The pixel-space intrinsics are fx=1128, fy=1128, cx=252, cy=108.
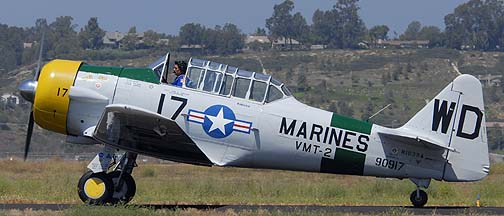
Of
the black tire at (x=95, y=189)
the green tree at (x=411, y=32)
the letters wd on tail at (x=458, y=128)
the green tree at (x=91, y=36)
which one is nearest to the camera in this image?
the black tire at (x=95, y=189)

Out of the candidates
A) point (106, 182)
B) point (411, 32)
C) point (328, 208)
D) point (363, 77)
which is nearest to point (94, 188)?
point (106, 182)

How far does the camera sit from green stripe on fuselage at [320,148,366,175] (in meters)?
18.9

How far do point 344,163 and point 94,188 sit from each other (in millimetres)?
4189

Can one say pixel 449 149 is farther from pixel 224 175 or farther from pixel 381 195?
pixel 224 175

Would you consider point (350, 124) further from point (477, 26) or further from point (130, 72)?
point (477, 26)

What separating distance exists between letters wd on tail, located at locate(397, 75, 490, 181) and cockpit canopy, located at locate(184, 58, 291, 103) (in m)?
2.40

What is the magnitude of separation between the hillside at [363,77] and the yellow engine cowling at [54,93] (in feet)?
170

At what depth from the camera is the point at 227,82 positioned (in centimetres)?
1872

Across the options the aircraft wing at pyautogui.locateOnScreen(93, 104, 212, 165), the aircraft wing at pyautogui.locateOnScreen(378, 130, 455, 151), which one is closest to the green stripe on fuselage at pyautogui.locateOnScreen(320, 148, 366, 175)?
the aircraft wing at pyautogui.locateOnScreen(378, 130, 455, 151)

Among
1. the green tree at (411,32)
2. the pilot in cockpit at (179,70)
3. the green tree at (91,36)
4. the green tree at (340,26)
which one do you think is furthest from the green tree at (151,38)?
→ the pilot in cockpit at (179,70)

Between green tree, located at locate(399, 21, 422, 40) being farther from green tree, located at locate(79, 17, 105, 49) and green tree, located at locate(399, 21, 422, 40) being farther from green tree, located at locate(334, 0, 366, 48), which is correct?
green tree, located at locate(79, 17, 105, 49)

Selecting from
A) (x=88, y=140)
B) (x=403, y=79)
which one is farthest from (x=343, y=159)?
(x=403, y=79)

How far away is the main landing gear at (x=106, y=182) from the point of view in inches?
719

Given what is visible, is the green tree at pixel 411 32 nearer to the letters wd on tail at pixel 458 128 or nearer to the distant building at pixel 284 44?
the distant building at pixel 284 44
